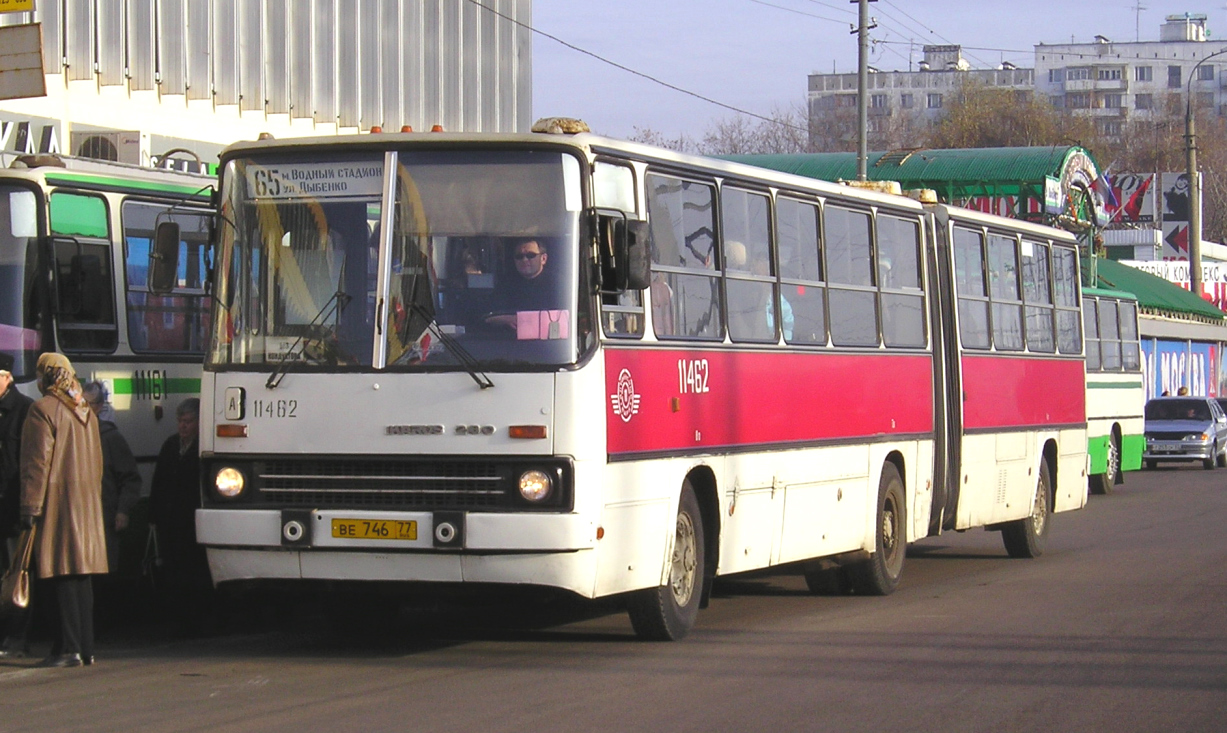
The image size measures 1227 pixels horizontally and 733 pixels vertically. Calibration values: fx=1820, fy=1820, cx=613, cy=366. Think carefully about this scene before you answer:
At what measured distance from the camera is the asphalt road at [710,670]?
335 inches

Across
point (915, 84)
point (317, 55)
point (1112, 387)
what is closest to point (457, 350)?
point (317, 55)

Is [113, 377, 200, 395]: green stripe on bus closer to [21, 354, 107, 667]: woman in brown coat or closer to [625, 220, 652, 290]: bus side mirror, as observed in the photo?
[21, 354, 107, 667]: woman in brown coat

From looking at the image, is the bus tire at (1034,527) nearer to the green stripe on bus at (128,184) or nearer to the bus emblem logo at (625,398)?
the bus emblem logo at (625,398)

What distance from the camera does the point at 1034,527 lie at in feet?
59.0

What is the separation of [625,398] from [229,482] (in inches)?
89.6

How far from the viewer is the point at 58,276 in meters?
11.7

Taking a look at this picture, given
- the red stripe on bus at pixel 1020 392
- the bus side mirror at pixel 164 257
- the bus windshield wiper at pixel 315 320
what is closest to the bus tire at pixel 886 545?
the red stripe on bus at pixel 1020 392

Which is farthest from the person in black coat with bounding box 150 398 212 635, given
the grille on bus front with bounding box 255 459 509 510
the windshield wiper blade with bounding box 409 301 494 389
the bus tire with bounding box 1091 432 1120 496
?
the bus tire with bounding box 1091 432 1120 496

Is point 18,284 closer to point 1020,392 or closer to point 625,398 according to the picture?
point 625,398

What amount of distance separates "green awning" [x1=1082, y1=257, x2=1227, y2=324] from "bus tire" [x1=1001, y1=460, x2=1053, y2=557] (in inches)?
1194

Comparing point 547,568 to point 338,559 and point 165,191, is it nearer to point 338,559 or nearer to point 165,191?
point 338,559

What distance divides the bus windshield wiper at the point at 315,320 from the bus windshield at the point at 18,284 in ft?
7.17

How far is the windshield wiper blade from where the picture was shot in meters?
9.79


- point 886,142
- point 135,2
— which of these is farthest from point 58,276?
point 886,142
